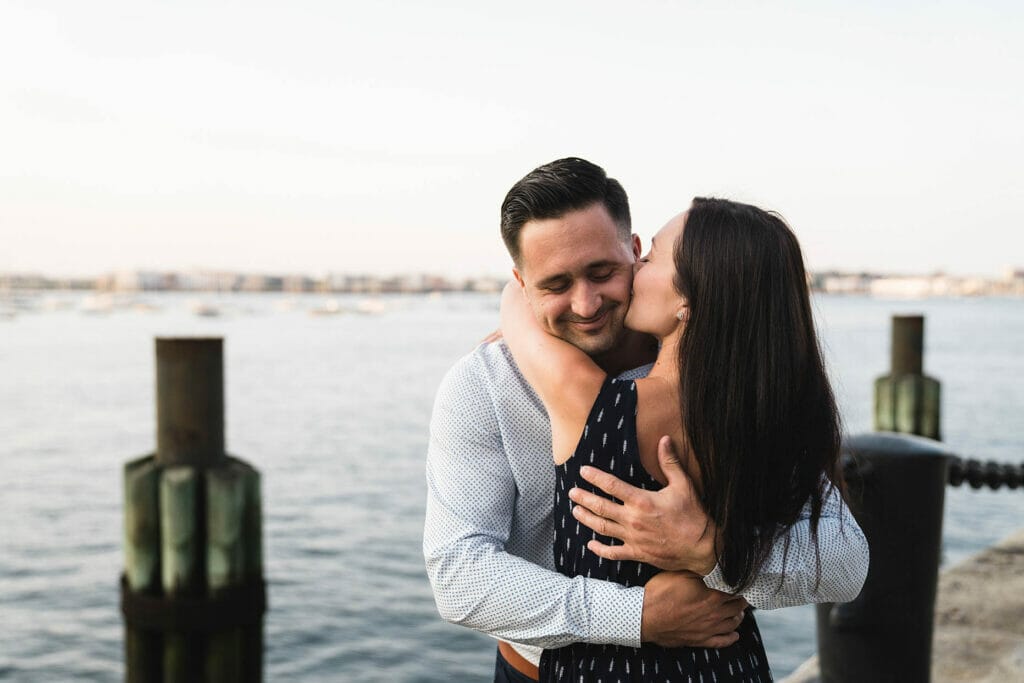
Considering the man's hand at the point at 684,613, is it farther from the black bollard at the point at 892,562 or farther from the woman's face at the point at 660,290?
the black bollard at the point at 892,562

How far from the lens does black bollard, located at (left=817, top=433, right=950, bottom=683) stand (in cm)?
370

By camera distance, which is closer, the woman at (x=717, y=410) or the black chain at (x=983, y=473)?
the woman at (x=717, y=410)

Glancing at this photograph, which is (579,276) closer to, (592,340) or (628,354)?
(592,340)

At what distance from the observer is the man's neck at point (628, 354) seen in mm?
2463

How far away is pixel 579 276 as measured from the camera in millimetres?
2369

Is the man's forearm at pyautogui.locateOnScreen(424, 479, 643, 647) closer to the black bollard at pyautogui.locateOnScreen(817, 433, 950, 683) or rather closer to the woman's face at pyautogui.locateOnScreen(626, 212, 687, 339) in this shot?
the woman's face at pyautogui.locateOnScreen(626, 212, 687, 339)

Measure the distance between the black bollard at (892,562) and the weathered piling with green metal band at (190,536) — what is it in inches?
137

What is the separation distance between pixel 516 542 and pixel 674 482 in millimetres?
536

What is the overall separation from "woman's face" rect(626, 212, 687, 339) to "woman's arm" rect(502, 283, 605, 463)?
6.2 inches

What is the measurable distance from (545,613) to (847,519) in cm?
73

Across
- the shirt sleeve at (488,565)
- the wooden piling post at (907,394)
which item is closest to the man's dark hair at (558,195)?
the shirt sleeve at (488,565)

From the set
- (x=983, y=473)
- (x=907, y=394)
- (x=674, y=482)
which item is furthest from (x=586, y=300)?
(x=907, y=394)

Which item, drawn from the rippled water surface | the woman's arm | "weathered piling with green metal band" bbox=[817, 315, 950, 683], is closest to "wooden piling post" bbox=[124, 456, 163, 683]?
the rippled water surface

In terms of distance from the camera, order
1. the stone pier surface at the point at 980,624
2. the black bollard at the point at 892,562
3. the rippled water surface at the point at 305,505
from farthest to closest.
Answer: the rippled water surface at the point at 305,505
the stone pier surface at the point at 980,624
the black bollard at the point at 892,562
